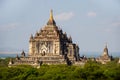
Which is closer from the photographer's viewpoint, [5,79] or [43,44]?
[5,79]

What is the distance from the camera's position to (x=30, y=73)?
2071 inches

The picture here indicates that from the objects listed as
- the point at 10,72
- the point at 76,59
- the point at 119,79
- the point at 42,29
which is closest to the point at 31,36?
the point at 42,29

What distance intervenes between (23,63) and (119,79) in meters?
30.7

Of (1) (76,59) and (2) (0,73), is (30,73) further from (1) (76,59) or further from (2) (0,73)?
(1) (76,59)

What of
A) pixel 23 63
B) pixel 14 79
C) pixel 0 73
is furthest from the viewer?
pixel 23 63

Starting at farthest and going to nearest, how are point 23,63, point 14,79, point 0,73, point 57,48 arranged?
point 57,48 → point 23,63 → point 0,73 → point 14,79

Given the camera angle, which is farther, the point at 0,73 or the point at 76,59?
the point at 76,59

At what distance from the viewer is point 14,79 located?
48438 mm

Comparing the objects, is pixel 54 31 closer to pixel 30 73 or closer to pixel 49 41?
pixel 49 41

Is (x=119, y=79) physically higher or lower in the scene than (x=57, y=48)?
lower

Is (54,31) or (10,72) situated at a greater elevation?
(54,31)

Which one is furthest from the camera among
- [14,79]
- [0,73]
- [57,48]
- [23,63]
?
[57,48]

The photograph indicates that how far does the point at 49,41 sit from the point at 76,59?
175 inches

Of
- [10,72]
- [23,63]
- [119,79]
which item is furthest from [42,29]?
[119,79]
